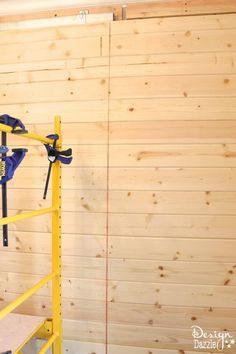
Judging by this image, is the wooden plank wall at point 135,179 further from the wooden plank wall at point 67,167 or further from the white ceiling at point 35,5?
the white ceiling at point 35,5

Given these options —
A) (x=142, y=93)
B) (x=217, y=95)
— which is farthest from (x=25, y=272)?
(x=217, y=95)

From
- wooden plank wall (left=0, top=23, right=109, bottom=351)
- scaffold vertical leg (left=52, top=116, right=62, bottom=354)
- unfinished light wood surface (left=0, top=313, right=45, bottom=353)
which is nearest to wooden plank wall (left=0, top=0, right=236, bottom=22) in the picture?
wooden plank wall (left=0, top=23, right=109, bottom=351)

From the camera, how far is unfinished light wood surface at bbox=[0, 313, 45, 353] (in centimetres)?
127

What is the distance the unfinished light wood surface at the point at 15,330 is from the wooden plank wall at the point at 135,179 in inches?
10.6

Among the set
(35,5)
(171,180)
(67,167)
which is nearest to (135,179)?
(171,180)

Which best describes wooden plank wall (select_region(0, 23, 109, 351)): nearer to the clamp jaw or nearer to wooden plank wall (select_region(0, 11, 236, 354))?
wooden plank wall (select_region(0, 11, 236, 354))

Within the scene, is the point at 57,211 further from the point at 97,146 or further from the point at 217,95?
the point at 217,95

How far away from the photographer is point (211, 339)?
5.42 feet

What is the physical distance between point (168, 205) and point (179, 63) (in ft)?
2.97

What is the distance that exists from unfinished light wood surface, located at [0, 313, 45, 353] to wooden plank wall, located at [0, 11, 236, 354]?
27 cm

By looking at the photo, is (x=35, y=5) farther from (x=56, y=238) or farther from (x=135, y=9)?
(x=56, y=238)

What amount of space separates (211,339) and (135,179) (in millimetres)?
1102

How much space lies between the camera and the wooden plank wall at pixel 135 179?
64.9 inches

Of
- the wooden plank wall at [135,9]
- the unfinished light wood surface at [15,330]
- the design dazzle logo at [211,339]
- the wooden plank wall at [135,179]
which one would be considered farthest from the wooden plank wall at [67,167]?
the design dazzle logo at [211,339]
